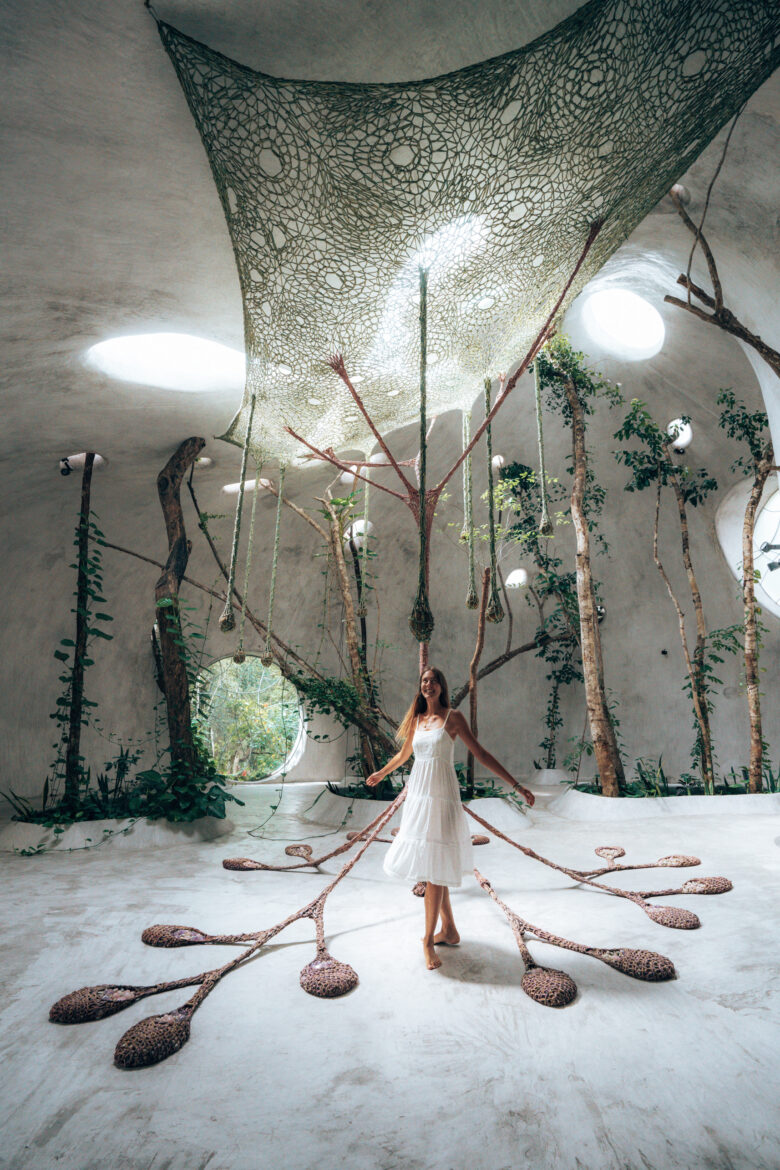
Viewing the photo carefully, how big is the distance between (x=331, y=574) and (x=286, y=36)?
8250 millimetres

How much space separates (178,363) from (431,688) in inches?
167

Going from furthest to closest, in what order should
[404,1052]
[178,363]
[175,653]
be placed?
[175,653] → [178,363] → [404,1052]

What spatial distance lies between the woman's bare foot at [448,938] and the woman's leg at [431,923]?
0.20 meters

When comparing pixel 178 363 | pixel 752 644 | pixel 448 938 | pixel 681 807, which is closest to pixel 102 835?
pixel 448 938

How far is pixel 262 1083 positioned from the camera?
1.67 metres

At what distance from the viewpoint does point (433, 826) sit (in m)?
2.59

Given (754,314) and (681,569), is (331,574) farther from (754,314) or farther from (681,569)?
(754,314)

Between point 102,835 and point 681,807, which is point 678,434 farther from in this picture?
point 102,835

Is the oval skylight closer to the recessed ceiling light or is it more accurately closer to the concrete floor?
the recessed ceiling light

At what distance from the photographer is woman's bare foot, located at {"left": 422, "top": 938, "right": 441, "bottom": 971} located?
8.06 feet

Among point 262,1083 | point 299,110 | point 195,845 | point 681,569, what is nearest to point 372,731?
point 195,845

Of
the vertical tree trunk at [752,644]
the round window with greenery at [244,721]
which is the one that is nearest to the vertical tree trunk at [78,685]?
the vertical tree trunk at [752,644]

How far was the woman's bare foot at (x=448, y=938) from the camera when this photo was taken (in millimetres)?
2721

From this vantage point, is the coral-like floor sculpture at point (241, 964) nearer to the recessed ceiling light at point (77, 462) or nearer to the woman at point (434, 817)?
the woman at point (434, 817)
